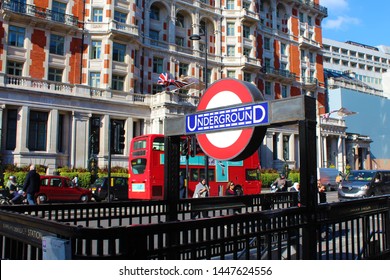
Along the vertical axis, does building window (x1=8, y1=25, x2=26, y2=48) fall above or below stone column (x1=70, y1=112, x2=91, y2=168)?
above

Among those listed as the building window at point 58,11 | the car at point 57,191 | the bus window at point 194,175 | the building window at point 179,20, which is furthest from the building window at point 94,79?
the bus window at point 194,175

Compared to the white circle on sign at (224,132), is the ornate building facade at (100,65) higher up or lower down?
higher up

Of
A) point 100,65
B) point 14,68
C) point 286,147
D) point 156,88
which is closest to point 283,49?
point 286,147

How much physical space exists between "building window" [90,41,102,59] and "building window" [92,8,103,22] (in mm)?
2259

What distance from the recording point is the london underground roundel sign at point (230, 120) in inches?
143

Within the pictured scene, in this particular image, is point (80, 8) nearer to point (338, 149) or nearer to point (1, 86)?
point (1, 86)

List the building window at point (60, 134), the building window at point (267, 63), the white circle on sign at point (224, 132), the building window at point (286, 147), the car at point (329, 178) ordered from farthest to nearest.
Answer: the building window at point (267, 63)
the building window at point (286, 147)
the car at point (329, 178)
the building window at point (60, 134)
the white circle on sign at point (224, 132)

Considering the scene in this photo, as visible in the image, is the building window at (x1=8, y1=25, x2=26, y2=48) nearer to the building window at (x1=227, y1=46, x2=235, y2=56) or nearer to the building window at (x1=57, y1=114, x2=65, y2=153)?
the building window at (x1=57, y1=114, x2=65, y2=153)

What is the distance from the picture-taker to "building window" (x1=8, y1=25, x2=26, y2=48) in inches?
1249

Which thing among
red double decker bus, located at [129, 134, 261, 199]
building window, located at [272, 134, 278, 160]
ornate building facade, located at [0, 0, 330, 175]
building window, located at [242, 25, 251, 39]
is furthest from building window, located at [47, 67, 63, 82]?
building window, located at [272, 134, 278, 160]

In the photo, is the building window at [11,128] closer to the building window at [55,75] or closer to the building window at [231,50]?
the building window at [55,75]

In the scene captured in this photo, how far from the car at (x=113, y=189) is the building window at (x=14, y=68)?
46.4 feet

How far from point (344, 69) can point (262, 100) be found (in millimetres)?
88415

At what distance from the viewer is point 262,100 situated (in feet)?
12.2
